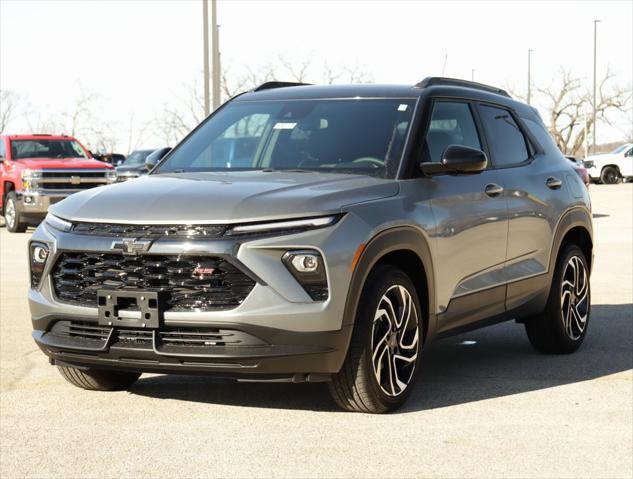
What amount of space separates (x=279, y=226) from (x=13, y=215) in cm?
1891

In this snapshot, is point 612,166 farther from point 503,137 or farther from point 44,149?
point 503,137

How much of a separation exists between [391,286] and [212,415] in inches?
47.3

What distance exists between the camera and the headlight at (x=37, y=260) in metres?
6.40

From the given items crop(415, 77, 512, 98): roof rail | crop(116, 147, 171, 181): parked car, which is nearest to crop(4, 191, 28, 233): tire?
crop(116, 147, 171, 181): parked car

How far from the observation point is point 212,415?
638 cm

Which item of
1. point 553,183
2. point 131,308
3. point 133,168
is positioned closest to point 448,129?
point 553,183

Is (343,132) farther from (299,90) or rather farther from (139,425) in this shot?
(139,425)

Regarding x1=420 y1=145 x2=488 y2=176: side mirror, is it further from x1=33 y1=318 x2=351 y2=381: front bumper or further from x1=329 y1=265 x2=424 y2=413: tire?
x1=33 y1=318 x2=351 y2=381: front bumper

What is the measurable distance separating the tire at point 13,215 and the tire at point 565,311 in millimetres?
16653

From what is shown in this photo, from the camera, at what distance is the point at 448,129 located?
24.6ft

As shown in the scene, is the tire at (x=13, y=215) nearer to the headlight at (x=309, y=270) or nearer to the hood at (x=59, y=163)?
the hood at (x=59, y=163)

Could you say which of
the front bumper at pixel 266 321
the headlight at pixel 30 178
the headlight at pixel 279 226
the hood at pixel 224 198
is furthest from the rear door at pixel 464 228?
the headlight at pixel 30 178

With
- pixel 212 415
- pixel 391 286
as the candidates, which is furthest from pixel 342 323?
pixel 212 415

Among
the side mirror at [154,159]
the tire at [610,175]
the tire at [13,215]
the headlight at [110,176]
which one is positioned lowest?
the tire at [610,175]
